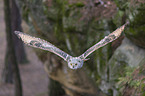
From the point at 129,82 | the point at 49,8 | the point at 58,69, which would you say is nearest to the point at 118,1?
the point at 129,82

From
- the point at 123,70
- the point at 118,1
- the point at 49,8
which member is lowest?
the point at 123,70

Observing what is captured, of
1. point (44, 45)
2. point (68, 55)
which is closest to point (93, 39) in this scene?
point (68, 55)

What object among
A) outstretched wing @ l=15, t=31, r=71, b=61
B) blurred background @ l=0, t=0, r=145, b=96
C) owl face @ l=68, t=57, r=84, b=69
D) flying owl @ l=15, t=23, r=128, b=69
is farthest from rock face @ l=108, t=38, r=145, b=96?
outstretched wing @ l=15, t=31, r=71, b=61

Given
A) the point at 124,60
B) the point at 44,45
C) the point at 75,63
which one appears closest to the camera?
the point at 75,63

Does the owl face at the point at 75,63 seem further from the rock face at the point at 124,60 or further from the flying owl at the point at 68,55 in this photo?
the rock face at the point at 124,60

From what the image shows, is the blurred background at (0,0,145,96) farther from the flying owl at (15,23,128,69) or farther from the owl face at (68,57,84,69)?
the owl face at (68,57,84,69)

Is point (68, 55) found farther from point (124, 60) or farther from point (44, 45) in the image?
point (124, 60)

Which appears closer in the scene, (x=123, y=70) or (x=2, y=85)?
(x=123, y=70)

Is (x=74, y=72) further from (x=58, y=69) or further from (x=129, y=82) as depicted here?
(x=129, y=82)
